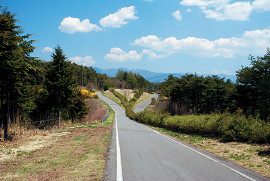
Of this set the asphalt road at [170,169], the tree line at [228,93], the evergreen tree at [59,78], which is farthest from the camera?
the tree line at [228,93]

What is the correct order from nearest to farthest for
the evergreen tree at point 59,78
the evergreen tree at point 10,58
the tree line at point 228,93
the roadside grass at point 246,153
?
the roadside grass at point 246,153 < the evergreen tree at point 10,58 < the evergreen tree at point 59,78 < the tree line at point 228,93

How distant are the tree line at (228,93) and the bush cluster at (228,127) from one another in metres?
21.9

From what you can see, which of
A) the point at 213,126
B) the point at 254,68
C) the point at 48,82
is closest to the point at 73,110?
the point at 48,82

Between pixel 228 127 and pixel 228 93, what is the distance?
38.9 metres

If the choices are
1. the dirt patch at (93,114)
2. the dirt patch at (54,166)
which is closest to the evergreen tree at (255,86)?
the dirt patch at (93,114)

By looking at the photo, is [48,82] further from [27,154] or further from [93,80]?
[93,80]

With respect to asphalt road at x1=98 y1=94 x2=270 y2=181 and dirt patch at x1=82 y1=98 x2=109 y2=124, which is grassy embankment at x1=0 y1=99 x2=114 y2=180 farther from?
dirt patch at x1=82 y1=98 x2=109 y2=124

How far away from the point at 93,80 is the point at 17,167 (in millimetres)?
127261

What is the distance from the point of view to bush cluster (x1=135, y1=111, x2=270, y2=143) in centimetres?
1017

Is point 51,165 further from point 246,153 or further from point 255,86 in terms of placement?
point 255,86

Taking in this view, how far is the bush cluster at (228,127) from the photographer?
10.2 metres

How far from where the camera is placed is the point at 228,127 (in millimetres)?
11984

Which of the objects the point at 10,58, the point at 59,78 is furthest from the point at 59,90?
the point at 10,58

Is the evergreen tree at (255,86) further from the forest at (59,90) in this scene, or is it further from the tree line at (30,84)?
the tree line at (30,84)
